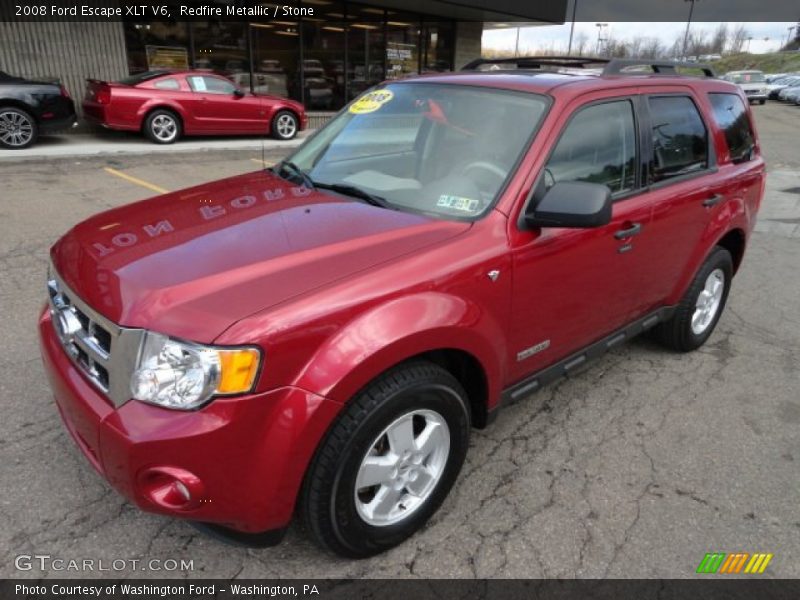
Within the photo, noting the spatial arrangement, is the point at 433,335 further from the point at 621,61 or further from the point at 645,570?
the point at 621,61

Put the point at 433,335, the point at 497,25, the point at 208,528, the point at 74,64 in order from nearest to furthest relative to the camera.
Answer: the point at 208,528 < the point at 433,335 < the point at 74,64 < the point at 497,25

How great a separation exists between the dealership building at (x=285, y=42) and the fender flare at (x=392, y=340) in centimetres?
1374

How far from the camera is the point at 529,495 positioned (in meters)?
2.77

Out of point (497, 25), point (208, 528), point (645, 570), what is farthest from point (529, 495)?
point (497, 25)

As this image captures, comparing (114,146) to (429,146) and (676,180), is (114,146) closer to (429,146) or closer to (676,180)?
(429,146)

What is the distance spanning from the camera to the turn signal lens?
6.04 ft

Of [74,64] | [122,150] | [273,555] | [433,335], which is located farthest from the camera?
[74,64]

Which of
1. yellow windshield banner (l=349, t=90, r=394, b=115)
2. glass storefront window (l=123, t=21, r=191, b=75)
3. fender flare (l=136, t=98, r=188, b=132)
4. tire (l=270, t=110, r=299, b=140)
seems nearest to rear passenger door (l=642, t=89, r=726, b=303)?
yellow windshield banner (l=349, t=90, r=394, b=115)

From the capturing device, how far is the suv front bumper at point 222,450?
1.86m

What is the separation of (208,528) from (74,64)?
14270 mm

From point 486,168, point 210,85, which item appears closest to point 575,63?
point 486,168

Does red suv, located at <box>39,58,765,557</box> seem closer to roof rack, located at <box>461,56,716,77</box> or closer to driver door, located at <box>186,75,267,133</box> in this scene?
roof rack, located at <box>461,56,716,77</box>

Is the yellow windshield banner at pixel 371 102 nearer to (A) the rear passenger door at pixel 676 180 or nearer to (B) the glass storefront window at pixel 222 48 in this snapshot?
(A) the rear passenger door at pixel 676 180

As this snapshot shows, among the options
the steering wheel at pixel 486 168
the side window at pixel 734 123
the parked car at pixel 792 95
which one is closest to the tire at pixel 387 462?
the steering wheel at pixel 486 168
